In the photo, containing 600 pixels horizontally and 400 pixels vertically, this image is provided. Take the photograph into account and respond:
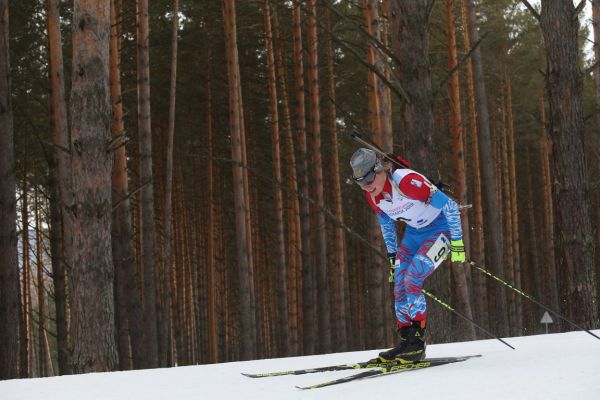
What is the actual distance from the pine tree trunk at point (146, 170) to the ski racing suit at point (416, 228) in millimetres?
7456

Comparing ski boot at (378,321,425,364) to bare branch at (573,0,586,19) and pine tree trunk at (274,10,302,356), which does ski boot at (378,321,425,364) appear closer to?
bare branch at (573,0,586,19)

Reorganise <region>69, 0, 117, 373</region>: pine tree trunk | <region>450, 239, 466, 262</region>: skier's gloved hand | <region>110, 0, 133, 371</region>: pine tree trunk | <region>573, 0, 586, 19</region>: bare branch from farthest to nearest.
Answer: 1. <region>110, 0, 133, 371</region>: pine tree trunk
2. <region>573, 0, 586, 19</region>: bare branch
3. <region>69, 0, 117, 373</region>: pine tree trunk
4. <region>450, 239, 466, 262</region>: skier's gloved hand

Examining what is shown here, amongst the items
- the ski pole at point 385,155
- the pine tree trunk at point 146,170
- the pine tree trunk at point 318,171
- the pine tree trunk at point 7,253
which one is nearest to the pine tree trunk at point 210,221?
the pine tree trunk at point 318,171

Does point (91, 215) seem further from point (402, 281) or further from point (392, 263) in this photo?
point (402, 281)

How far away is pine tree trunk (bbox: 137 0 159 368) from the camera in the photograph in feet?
40.0

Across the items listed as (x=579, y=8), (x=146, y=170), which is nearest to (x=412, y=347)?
(x=579, y=8)

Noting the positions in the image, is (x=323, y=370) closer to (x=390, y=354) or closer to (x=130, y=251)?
(x=390, y=354)

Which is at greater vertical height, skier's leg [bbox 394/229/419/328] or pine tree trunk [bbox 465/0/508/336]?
pine tree trunk [bbox 465/0/508/336]

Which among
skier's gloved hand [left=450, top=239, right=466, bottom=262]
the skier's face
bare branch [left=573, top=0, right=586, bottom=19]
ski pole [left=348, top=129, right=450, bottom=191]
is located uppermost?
bare branch [left=573, top=0, right=586, bottom=19]

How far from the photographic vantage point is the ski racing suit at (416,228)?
474 cm

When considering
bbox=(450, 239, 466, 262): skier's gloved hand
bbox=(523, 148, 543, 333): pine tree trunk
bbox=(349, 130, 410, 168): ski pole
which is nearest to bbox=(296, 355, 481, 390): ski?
bbox=(450, 239, 466, 262): skier's gloved hand

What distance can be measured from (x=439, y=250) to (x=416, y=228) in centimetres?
22

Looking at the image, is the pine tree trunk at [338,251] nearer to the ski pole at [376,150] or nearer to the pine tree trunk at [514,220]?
the pine tree trunk at [514,220]

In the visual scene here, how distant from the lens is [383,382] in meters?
4.23
